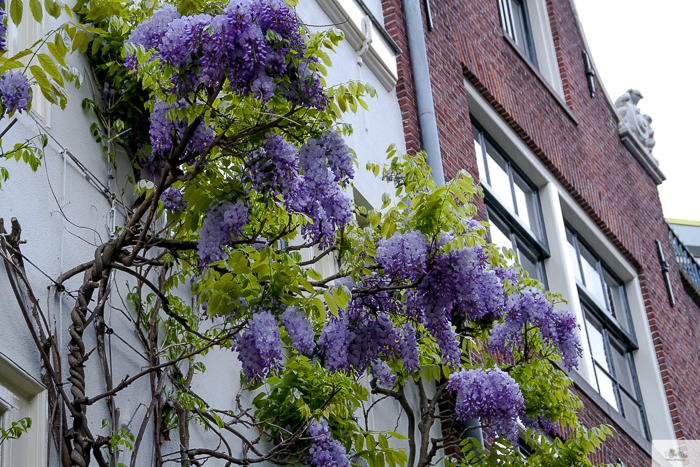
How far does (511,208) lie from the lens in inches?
471

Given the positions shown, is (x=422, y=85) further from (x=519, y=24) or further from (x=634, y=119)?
(x=634, y=119)

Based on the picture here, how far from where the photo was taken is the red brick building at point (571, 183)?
1102cm

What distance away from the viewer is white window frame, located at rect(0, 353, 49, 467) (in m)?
4.60

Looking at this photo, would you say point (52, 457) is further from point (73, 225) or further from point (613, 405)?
point (613, 405)

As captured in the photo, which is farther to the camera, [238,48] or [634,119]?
[634,119]

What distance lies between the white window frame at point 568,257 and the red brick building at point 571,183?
0.02 m

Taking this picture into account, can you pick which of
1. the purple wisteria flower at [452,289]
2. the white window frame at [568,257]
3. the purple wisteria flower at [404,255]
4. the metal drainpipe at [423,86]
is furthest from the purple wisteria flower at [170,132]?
the white window frame at [568,257]

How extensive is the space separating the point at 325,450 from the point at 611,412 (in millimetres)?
6766

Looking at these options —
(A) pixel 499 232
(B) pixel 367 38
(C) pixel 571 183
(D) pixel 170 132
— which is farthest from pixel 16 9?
(C) pixel 571 183

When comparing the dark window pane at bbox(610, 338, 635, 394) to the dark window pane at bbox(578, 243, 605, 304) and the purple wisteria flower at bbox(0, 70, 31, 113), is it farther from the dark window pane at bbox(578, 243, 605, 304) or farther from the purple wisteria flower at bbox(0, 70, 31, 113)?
the purple wisteria flower at bbox(0, 70, 31, 113)

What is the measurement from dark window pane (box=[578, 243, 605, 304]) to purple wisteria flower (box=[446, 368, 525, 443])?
7036 millimetres

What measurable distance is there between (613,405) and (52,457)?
9054 millimetres

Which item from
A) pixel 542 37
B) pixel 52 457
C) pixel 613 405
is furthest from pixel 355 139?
pixel 542 37

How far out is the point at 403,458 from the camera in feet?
18.5
